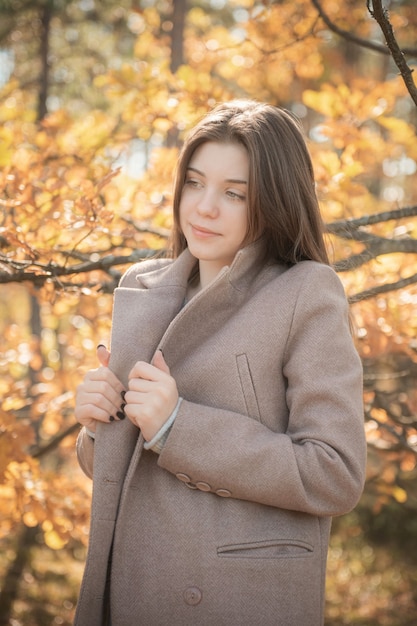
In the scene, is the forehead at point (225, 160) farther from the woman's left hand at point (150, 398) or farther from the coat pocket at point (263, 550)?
the coat pocket at point (263, 550)

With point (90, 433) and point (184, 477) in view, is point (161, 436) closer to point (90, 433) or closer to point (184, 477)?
point (184, 477)

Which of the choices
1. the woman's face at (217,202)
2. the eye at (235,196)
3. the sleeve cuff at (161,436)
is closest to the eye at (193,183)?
the woman's face at (217,202)

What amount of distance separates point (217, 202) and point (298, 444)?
62 cm

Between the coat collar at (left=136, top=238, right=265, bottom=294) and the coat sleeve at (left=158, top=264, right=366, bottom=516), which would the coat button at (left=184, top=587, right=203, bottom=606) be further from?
the coat collar at (left=136, top=238, right=265, bottom=294)

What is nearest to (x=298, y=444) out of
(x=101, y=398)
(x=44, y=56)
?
(x=101, y=398)

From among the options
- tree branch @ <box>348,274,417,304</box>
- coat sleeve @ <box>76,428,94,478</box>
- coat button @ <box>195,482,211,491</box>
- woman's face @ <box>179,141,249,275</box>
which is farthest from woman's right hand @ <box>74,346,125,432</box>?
tree branch @ <box>348,274,417,304</box>

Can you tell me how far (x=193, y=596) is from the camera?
1.51 meters

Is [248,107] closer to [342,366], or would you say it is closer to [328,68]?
[342,366]

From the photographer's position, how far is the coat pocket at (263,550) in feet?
4.95

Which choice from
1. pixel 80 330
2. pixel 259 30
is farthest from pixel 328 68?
pixel 80 330

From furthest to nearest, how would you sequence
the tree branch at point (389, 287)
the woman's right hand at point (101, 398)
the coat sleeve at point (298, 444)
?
the tree branch at point (389, 287) < the woman's right hand at point (101, 398) < the coat sleeve at point (298, 444)

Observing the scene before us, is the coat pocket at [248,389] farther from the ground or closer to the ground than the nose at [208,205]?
closer to the ground

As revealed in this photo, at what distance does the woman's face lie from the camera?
1671 millimetres

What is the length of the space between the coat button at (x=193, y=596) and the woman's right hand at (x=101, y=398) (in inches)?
16.7
